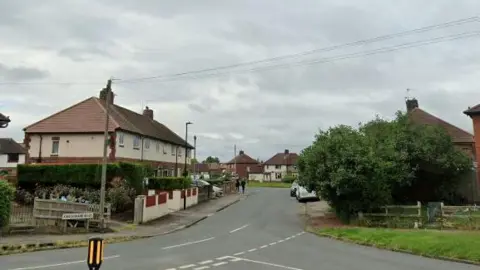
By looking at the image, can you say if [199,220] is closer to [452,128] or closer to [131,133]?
[131,133]

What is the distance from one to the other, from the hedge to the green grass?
61.7 feet

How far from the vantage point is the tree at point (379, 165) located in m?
27.4

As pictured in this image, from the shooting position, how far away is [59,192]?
30.7 meters

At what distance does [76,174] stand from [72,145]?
9300mm

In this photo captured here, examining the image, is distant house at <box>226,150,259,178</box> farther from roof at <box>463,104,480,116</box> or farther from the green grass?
the green grass

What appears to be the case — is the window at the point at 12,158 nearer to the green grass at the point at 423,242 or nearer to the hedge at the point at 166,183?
the hedge at the point at 166,183

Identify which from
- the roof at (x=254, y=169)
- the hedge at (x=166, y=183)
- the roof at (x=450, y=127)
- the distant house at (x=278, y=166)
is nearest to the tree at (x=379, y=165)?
the roof at (x=450, y=127)

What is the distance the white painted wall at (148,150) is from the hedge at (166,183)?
3.64m

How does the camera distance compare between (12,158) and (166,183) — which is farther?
(12,158)

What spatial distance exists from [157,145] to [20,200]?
60.7ft

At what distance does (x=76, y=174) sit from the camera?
31.7 metres

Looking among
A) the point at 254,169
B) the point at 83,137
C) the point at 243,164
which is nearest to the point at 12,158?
the point at 83,137

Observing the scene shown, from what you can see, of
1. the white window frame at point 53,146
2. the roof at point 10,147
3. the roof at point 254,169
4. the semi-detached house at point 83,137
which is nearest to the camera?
the semi-detached house at point 83,137

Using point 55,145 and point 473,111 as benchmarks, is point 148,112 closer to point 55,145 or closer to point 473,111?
point 55,145
